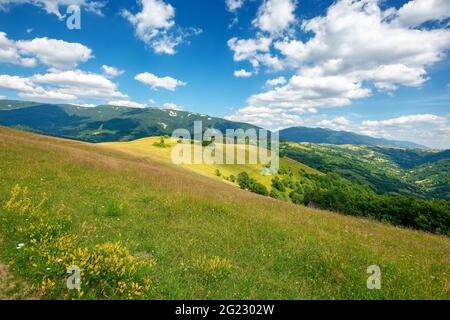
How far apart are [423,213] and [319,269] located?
56930 millimetres

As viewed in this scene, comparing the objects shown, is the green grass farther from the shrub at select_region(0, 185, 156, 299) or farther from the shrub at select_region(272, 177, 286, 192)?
the shrub at select_region(272, 177, 286, 192)

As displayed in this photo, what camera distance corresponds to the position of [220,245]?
413 inches

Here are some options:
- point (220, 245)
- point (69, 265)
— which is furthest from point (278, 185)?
point (69, 265)

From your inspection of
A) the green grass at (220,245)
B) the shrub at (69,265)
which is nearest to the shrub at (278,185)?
the green grass at (220,245)

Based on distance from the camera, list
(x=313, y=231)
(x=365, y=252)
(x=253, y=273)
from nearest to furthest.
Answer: (x=253, y=273) < (x=365, y=252) < (x=313, y=231)

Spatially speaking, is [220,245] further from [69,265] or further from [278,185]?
[278,185]

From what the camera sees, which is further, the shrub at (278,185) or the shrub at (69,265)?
the shrub at (278,185)

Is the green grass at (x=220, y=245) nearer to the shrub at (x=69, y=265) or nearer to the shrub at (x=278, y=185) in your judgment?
the shrub at (x=69, y=265)

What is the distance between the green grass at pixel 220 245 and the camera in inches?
303

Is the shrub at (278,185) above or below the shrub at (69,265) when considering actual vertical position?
below
